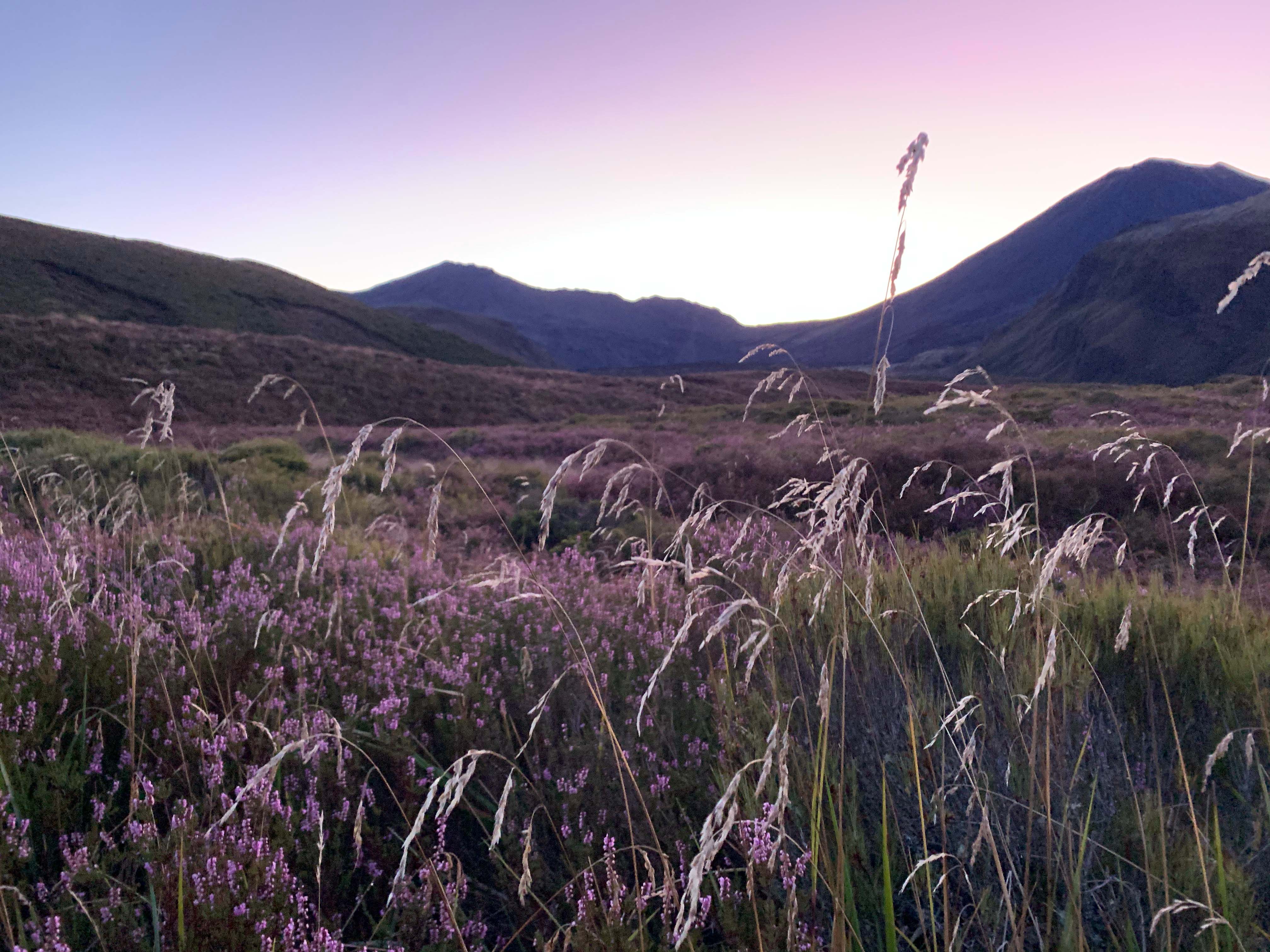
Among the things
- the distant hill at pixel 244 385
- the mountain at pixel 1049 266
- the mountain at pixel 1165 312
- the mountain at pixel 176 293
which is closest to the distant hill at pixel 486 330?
the mountain at pixel 176 293

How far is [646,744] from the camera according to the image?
2639mm

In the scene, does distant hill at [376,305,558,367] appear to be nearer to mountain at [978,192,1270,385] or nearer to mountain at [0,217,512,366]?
mountain at [0,217,512,366]

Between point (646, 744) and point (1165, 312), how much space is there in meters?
125

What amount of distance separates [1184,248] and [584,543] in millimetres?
128292

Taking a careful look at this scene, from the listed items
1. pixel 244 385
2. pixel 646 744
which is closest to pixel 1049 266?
pixel 244 385

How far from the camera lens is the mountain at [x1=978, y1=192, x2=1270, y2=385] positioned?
91.4 metres

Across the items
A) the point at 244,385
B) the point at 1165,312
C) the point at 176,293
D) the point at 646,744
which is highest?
the point at 1165,312

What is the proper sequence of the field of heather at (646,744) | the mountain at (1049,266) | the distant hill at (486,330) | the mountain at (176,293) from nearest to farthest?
the field of heather at (646,744) → the mountain at (176,293) → the distant hill at (486,330) → the mountain at (1049,266)

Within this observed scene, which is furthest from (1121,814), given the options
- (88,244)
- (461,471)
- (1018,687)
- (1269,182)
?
(1269,182)

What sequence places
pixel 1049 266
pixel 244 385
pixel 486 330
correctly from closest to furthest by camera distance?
1. pixel 244 385
2. pixel 486 330
3. pixel 1049 266

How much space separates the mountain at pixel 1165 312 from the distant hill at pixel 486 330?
86.0 meters

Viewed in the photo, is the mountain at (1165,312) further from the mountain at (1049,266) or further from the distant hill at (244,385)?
the distant hill at (244,385)

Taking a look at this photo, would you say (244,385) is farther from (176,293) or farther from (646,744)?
(176,293)

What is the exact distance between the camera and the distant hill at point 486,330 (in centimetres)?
14338
